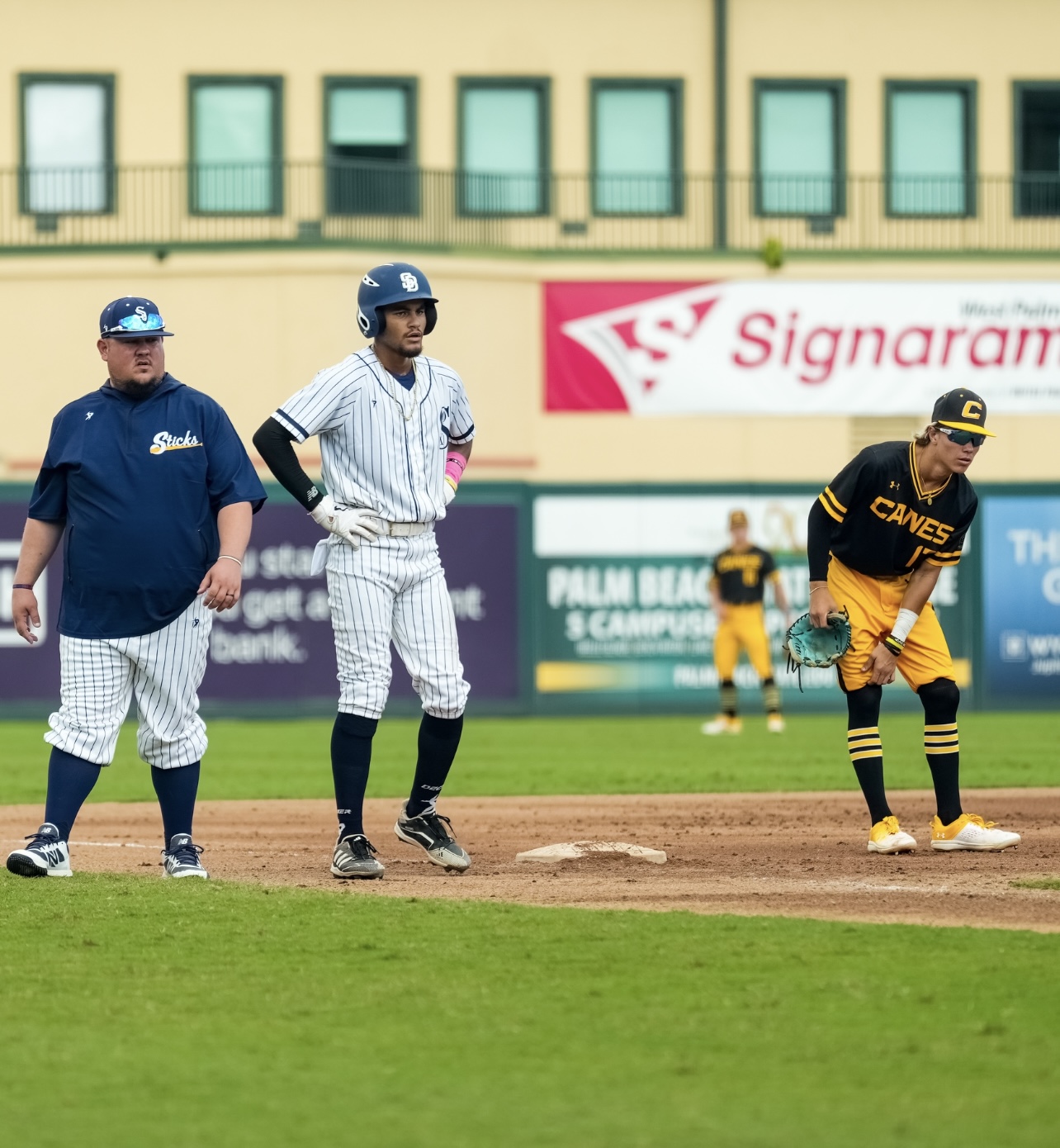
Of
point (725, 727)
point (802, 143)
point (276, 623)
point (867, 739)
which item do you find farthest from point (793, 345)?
point (867, 739)

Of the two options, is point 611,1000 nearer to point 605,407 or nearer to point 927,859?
point 927,859

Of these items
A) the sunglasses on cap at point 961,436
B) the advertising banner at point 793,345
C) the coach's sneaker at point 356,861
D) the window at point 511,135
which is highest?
the window at point 511,135

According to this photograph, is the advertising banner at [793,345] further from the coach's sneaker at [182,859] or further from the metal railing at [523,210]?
the coach's sneaker at [182,859]

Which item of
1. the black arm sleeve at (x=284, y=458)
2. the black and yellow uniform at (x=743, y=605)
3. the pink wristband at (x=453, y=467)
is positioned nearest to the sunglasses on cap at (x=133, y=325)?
the black arm sleeve at (x=284, y=458)

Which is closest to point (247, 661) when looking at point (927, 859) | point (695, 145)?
point (695, 145)

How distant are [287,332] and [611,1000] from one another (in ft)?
63.3

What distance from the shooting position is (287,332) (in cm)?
2402

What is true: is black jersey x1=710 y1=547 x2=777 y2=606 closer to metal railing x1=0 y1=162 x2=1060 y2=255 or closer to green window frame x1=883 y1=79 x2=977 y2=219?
metal railing x1=0 y1=162 x2=1060 y2=255

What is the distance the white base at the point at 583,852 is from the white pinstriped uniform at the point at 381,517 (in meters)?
0.84

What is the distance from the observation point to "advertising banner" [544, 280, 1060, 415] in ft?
83.0

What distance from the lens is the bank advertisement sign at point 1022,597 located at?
24.5 m

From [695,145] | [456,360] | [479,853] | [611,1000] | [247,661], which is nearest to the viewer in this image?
[611,1000]

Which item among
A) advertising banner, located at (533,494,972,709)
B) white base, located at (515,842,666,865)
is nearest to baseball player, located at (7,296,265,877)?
white base, located at (515,842,666,865)

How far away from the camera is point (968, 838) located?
8.80 metres
